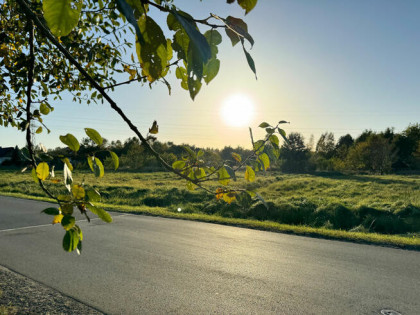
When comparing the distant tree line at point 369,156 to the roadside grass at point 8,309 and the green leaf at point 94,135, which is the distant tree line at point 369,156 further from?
the green leaf at point 94,135

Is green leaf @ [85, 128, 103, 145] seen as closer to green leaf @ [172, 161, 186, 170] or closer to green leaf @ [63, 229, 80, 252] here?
green leaf @ [63, 229, 80, 252]

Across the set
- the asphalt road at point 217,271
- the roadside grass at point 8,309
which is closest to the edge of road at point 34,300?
the roadside grass at point 8,309

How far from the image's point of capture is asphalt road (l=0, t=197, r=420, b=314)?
155 inches

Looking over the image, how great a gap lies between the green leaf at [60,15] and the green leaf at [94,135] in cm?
38

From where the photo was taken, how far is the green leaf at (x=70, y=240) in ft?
2.92

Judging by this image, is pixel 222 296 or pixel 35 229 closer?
pixel 222 296

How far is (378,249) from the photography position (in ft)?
21.0

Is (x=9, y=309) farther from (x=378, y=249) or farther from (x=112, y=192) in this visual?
(x=112, y=192)

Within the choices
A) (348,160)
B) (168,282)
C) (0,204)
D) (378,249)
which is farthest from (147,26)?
(348,160)

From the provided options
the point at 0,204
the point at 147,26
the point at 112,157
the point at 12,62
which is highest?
the point at 12,62

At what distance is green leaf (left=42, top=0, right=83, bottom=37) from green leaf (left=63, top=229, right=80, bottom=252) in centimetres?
59

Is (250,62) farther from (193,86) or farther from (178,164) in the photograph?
(178,164)

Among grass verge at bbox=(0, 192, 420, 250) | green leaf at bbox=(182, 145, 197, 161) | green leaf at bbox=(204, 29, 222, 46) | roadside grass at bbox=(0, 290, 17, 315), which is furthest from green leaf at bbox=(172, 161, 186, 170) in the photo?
grass verge at bbox=(0, 192, 420, 250)

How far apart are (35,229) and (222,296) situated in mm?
6096
